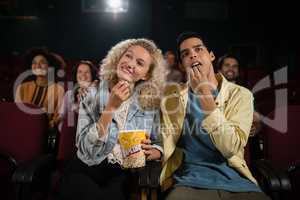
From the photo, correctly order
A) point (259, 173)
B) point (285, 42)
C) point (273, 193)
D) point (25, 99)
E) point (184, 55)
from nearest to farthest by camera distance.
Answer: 1. point (273, 193)
2. point (259, 173)
3. point (184, 55)
4. point (25, 99)
5. point (285, 42)

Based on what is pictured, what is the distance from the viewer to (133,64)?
5.36 feet

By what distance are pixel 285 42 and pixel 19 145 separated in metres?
4.72

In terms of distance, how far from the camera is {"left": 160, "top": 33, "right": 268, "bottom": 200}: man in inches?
53.8

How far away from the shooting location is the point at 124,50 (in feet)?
5.43

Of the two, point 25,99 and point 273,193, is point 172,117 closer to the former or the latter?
point 273,193

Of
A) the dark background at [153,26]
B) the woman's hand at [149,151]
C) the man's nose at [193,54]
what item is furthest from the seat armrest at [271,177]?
the dark background at [153,26]

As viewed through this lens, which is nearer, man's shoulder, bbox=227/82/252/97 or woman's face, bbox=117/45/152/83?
→ man's shoulder, bbox=227/82/252/97

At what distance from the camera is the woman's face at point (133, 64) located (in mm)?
1631

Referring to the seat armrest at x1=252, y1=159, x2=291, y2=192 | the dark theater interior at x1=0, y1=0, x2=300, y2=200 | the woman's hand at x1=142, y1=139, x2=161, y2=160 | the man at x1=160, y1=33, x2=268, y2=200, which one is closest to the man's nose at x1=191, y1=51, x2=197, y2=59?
the man at x1=160, y1=33, x2=268, y2=200

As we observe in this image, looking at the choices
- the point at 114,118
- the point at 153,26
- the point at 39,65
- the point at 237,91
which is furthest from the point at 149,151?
the point at 153,26

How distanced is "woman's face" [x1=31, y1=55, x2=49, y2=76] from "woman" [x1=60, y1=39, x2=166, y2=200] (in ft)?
3.85

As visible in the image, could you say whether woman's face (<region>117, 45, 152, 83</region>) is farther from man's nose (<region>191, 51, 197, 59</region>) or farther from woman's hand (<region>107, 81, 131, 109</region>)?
man's nose (<region>191, 51, 197, 59</region>)

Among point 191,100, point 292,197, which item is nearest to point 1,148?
point 191,100

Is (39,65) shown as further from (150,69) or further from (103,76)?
(150,69)
